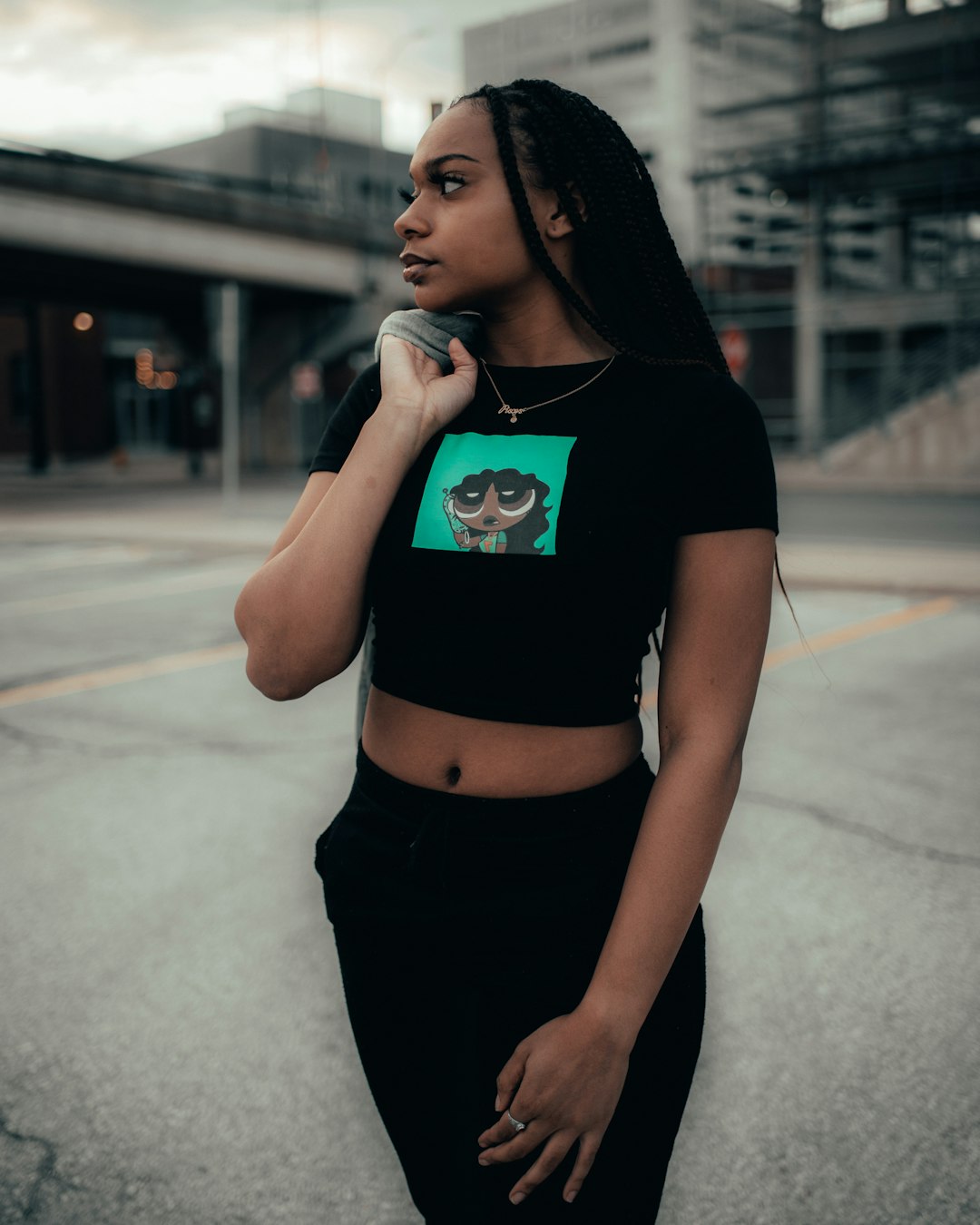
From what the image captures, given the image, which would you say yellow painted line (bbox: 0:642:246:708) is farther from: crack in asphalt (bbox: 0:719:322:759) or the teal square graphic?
the teal square graphic

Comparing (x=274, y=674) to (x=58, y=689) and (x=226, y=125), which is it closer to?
(x=58, y=689)

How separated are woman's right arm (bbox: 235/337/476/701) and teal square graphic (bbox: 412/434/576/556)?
5cm

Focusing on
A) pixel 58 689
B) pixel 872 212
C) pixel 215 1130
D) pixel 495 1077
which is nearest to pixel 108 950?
pixel 215 1130

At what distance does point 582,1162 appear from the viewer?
1.35 m

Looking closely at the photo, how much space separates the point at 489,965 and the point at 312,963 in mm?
2295

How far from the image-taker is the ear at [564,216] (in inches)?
58.8

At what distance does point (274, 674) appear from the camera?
1.47 metres

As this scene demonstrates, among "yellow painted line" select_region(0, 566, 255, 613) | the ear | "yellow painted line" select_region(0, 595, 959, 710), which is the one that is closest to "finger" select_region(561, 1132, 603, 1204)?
the ear

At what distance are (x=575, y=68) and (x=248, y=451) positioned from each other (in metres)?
54.5

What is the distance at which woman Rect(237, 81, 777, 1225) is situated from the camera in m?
1.39

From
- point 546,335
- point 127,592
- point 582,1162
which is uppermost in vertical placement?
point 546,335

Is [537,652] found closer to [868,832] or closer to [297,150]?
[868,832]

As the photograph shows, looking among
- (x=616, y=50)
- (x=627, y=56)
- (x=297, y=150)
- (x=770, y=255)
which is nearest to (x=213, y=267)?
(x=770, y=255)

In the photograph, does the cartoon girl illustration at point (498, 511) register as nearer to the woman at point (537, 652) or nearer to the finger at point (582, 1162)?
the woman at point (537, 652)
